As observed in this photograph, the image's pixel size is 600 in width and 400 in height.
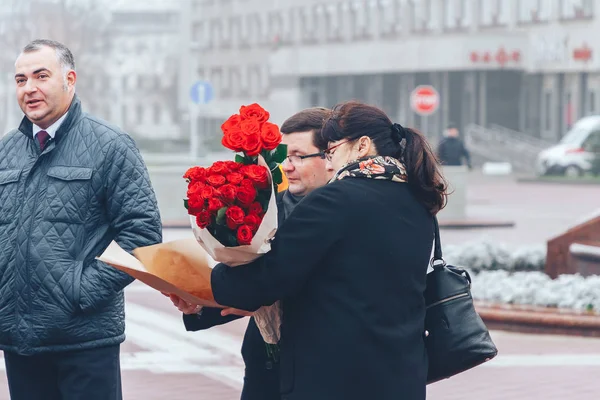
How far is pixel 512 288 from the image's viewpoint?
38.5ft

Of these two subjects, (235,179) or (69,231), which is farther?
(69,231)

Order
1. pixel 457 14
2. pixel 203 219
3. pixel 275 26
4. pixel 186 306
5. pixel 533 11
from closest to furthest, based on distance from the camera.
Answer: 1. pixel 203 219
2. pixel 186 306
3. pixel 533 11
4. pixel 457 14
5. pixel 275 26

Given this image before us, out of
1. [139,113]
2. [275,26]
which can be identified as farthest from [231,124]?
[139,113]

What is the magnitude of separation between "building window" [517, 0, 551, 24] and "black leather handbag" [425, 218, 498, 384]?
53.9 metres

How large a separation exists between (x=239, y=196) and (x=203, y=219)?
126mm

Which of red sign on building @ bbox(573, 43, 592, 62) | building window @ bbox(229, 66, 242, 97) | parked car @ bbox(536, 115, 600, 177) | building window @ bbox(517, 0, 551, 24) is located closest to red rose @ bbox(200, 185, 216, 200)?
parked car @ bbox(536, 115, 600, 177)

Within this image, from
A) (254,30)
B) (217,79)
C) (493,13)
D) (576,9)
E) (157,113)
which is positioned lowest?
(157,113)

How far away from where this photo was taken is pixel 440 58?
60.5 meters

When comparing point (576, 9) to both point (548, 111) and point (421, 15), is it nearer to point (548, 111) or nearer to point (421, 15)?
point (548, 111)

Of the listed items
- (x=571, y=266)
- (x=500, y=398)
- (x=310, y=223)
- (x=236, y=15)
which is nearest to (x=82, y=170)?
(x=310, y=223)

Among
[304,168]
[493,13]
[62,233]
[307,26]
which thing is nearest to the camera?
[62,233]

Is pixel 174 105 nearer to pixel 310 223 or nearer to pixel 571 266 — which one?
pixel 571 266

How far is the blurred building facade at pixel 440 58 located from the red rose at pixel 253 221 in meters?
50.4

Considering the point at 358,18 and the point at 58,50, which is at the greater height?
the point at 58,50
